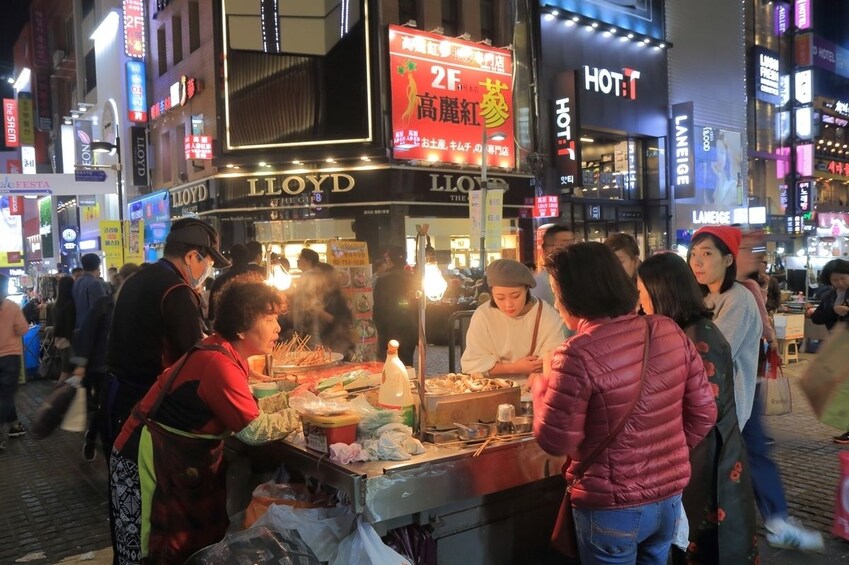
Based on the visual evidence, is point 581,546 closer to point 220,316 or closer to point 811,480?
point 220,316

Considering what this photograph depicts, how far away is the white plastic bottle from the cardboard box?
1107 centimetres

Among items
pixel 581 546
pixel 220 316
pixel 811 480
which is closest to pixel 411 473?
pixel 581 546

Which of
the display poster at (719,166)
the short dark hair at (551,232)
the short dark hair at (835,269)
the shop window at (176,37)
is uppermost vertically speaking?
the shop window at (176,37)

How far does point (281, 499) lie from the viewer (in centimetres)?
321

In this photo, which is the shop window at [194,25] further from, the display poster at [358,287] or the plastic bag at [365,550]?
the plastic bag at [365,550]

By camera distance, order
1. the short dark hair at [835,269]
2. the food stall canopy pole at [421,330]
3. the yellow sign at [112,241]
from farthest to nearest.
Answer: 1. the yellow sign at [112,241]
2. the short dark hair at [835,269]
3. the food stall canopy pole at [421,330]

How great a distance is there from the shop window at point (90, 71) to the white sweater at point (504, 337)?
1162 inches

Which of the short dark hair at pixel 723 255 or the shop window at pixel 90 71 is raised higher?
the shop window at pixel 90 71

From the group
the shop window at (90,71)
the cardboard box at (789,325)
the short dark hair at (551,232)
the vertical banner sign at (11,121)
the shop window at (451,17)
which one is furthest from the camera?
the vertical banner sign at (11,121)

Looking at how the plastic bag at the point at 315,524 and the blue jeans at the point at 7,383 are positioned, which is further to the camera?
the blue jeans at the point at 7,383

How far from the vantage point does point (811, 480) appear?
20.1 ft

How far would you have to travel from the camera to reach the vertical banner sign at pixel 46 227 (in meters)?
35.4

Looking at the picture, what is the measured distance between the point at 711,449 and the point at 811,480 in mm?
3687

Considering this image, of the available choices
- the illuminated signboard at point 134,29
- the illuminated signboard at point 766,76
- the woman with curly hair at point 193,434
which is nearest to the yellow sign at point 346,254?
the woman with curly hair at point 193,434
